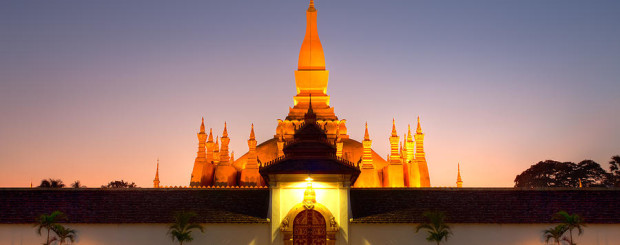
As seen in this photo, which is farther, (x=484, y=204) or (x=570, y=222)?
(x=484, y=204)

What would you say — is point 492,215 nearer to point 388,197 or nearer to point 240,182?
point 388,197

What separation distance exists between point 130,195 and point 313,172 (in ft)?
25.5

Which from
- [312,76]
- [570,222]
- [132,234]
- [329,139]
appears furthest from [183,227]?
[312,76]

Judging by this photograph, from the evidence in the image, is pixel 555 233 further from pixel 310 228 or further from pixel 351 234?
pixel 310 228

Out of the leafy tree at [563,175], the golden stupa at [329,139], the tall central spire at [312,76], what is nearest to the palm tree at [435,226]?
the golden stupa at [329,139]

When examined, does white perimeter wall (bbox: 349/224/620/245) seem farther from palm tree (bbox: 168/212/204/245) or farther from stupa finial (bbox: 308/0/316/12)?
stupa finial (bbox: 308/0/316/12)

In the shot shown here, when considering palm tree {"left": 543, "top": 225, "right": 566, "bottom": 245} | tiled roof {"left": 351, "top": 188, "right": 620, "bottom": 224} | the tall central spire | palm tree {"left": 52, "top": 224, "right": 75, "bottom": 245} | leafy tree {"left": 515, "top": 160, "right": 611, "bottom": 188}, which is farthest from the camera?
leafy tree {"left": 515, "top": 160, "right": 611, "bottom": 188}

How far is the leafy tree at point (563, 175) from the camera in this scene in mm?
69438

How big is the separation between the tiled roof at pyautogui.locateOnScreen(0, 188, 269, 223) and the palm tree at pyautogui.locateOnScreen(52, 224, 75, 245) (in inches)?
19.0

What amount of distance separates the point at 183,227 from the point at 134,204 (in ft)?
9.09

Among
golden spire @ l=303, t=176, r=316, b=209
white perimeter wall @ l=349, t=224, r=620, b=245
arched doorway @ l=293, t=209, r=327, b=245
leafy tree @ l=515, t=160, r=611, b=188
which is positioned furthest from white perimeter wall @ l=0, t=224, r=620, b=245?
leafy tree @ l=515, t=160, r=611, b=188

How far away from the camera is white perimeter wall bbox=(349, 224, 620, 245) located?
3406 cm

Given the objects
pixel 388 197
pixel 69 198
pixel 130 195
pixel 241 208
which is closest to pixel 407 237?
A: pixel 388 197

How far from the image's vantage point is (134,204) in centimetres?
3503
